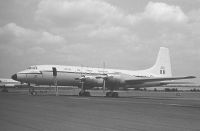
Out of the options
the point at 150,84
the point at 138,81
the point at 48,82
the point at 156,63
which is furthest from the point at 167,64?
the point at 48,82

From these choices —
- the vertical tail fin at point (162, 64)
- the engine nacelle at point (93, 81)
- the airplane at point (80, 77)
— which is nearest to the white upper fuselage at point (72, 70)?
the airplane at point (80, 77)

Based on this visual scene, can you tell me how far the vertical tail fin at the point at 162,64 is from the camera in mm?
43969

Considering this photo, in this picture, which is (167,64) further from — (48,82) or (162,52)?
(48,82)

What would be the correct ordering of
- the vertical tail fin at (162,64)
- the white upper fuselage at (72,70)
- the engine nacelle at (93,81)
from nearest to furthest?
the white upper fuselage at (72,70) → the engine nacelle at (93,81) → the vertical tail fin at (162,64)

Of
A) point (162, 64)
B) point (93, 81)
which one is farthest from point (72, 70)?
point (162, 64)

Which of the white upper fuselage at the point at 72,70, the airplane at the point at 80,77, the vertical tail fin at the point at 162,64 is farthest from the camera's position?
the vertical tail fin at the point at 162,64

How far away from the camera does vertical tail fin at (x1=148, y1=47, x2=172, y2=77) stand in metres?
44.0

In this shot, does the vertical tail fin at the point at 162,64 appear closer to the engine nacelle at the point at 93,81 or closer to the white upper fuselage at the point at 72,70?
the white upper fuselage at the point at 72,70

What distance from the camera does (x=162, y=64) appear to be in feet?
145

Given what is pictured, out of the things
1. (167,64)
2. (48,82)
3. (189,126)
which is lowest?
(189,126)

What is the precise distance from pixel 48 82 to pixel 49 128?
24.8m

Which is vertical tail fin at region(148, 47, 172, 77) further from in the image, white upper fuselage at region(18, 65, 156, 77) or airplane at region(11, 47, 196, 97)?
airplane at region(11, 47, 196, 97)

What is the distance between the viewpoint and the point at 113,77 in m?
33.5

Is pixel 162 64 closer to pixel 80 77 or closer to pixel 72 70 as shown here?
pixel 80 77
